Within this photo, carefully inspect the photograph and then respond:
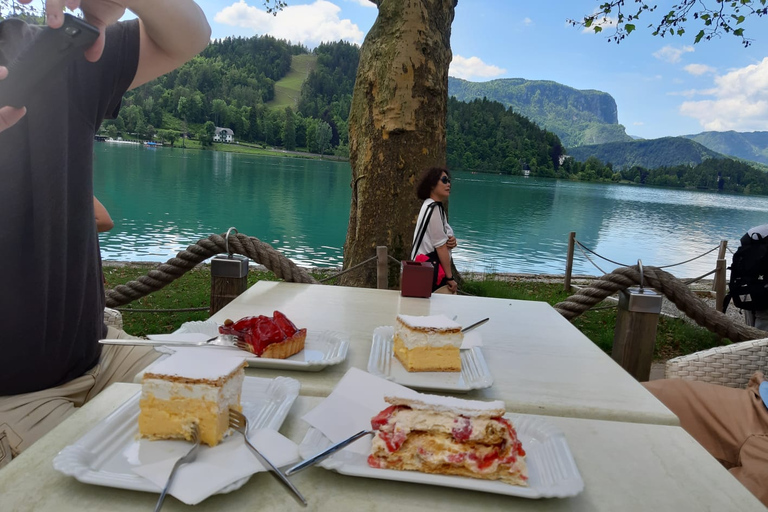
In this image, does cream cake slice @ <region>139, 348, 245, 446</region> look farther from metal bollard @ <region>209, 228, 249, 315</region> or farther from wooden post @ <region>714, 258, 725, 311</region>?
wooden post @ <region>714, 258, 725, 311</region>

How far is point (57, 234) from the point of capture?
1659 millimetres

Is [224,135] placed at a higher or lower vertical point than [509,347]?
higher

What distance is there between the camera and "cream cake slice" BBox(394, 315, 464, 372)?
4.98 ft

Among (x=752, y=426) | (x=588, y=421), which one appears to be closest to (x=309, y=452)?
(x=588, y=421)

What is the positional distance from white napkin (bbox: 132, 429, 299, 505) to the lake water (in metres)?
8.23

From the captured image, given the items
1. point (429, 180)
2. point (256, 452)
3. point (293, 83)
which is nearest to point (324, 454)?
point (256, 452)

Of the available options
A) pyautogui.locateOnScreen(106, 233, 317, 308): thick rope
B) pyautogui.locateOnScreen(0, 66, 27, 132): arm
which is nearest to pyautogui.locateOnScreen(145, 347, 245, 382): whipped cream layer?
pyautogui.locateOnScreen(0, 66, 27, 132): arm

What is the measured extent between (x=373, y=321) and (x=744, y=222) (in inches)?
1628

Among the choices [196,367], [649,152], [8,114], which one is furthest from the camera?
[649,152]

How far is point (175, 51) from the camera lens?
187 cm

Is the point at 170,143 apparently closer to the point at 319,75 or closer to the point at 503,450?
the point at 319,75

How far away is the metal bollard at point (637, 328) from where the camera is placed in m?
2.84

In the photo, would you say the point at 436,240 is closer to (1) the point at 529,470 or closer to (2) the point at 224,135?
(1) the point at 529,470

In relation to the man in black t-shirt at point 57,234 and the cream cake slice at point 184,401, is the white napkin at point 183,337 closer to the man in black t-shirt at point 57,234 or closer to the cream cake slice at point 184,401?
the man in black t-shirt at point 57,234
